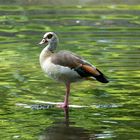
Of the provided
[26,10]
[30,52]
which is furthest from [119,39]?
[26,10]

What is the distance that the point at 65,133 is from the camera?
924cm

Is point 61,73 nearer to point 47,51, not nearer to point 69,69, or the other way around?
point 69,69

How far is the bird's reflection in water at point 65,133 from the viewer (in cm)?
900

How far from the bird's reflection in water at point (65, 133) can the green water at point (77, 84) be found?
0.04ft

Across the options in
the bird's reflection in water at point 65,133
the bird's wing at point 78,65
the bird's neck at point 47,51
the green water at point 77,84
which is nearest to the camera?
the bird's reflection in water at point 65,133

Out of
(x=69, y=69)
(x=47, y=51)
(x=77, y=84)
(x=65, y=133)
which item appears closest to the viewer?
(x=65, y=133)

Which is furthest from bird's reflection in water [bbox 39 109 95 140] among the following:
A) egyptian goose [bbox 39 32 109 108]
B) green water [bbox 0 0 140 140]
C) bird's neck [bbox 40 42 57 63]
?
bird's neck [bbox 40 42 57 63]

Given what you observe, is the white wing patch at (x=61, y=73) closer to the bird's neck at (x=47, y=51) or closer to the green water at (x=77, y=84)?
the bird's neck at (x=47, y=51)

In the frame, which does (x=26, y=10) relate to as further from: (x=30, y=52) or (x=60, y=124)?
(x=60, y=124)

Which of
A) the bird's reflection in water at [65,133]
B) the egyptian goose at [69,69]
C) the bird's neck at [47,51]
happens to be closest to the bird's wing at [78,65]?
the egyptian goose at [69,69]

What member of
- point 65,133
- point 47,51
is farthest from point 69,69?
point 65,133

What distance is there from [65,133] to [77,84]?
327cm

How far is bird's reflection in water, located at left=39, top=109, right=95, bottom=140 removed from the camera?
9.00m

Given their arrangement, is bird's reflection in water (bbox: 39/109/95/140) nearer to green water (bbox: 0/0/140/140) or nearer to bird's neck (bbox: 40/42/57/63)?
green water (bbox: 0/0/140/140)
